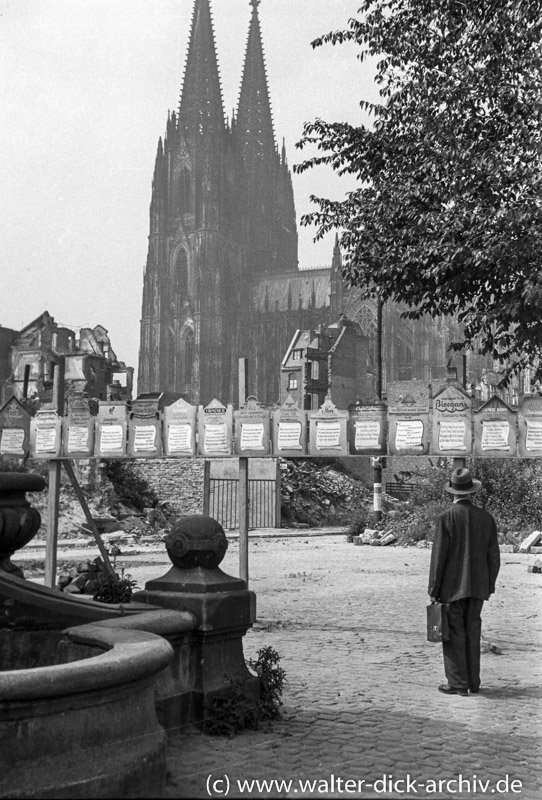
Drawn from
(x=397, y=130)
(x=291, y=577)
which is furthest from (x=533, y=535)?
(x=397, y=130)

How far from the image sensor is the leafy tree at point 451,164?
10461mm

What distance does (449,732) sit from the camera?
5707 millimetres

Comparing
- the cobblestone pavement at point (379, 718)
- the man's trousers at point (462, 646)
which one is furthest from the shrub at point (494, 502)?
the man's trousers at point (462, 646)

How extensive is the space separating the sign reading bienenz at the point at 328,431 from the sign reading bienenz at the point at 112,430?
7.28ft

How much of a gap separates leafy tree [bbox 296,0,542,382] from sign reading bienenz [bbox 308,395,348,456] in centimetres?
238

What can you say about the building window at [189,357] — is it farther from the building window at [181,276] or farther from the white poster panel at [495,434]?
the white poster panel at [495,434]

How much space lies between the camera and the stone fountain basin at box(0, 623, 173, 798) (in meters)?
3.61

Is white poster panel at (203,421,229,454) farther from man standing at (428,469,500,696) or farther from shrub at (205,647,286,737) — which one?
shrub at (205,647,286,737)

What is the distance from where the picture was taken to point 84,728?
3.84 metres

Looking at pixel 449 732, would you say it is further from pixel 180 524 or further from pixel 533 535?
pixel 533 535

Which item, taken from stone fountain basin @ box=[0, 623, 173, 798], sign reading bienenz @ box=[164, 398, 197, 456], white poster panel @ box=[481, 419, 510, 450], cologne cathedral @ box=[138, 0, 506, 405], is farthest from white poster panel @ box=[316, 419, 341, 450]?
cologne cathedral @ box=[138, 0, 506, 405]

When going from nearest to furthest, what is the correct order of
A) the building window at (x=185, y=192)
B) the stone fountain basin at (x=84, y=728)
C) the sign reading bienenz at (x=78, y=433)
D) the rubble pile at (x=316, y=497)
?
1. the stone fountain basin at (x=84, y=728)
2. the sign reading bienenz at (x=78, y=433)
3. the rubble pile at (x=316, y=497)
4. the building window at (x=185, y=192)

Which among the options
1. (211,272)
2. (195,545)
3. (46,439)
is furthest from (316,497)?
(211,272)

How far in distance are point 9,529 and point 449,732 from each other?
301cm
